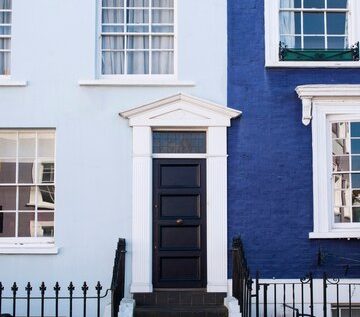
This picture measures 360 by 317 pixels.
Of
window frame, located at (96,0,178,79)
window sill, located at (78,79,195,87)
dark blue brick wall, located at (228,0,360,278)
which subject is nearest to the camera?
dark blue brick wall, located at (228,0,360,278)

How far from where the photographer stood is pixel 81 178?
1155cm

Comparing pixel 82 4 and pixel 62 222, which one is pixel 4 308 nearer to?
pixel 62 222

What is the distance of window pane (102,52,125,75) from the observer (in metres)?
12.0

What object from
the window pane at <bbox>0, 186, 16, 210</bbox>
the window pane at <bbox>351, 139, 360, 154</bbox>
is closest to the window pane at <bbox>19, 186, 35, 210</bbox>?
the window pane at <bbox>0, 186, 16, 210</bbox>

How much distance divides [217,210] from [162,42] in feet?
10.1

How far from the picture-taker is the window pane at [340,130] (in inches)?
461

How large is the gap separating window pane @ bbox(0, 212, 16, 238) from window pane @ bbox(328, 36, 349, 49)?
6.15 m

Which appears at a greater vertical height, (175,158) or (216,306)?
(175,158)

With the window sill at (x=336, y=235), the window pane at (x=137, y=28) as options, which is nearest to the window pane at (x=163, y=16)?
the window pane at (x=137, y=28)

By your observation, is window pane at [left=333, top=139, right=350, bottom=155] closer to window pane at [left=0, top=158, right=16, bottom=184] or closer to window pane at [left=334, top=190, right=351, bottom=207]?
window pane at [left=334, top=190, right=351, bottom=207]

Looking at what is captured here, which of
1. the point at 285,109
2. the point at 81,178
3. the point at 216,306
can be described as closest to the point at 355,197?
the point at 285,109

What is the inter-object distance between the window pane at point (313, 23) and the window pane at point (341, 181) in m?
2.51

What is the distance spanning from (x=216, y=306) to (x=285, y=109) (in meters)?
3.46

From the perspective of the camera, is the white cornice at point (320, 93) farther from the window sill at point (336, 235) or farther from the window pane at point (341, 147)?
the window sill at point (336, 235)
